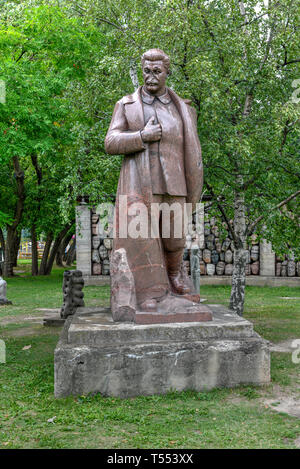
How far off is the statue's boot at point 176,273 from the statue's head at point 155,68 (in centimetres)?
186

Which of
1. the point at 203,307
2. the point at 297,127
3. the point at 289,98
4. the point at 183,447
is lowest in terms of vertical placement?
the point at 183,447

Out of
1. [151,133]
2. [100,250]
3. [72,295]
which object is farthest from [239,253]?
[100,250]

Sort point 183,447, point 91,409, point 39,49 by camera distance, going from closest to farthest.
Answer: point 183,447
point 91,409
point 39,49

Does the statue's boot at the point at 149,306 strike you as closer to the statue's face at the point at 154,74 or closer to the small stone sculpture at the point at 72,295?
the statue's face at the point at 154,74

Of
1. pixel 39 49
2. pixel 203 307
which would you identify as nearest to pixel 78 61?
pixel 39 49

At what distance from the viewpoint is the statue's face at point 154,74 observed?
5195mm

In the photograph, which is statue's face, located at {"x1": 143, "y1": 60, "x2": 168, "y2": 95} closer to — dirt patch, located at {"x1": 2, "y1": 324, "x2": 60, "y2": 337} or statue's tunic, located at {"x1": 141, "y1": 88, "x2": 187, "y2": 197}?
statue's tunic, located at {"x1": 141, "y1": 88, "x2": 187, "y2": 197}

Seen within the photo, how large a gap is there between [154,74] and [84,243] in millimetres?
12356

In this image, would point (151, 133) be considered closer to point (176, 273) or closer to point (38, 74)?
point (176, 273)

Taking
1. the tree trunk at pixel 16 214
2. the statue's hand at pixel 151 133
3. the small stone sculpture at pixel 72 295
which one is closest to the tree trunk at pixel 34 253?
the tree trunk at pixel 16 214

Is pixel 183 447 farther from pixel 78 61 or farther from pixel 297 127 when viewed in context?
pixel 78 61

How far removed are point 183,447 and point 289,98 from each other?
6519 mm

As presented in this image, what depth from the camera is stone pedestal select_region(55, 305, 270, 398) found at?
450 centimetres

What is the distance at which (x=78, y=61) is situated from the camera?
13.9 metres
